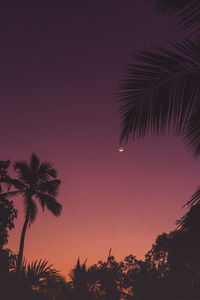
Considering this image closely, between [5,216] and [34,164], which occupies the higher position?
[34,164]

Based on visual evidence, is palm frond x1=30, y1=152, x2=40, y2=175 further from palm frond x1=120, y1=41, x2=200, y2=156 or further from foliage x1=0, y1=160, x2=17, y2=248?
palm frond x1=120, y1=41, x2=200, y2=156

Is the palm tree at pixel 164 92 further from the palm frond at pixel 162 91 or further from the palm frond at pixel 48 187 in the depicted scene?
the palm frond at pixel 48 187

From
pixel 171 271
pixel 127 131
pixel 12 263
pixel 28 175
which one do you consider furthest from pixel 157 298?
pixel 127 131

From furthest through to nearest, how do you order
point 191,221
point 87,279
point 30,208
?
point 30,208, point 87,279, point 191,221

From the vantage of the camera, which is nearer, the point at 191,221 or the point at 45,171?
the point at 191,221

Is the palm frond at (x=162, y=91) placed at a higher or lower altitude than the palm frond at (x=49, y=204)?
lower

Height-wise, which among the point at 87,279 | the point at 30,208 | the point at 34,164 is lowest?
the point at 87,279

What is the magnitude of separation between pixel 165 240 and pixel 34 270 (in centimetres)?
3344

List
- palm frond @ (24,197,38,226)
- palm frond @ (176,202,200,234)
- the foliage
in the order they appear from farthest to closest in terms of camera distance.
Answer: palm frond @ (24,197,38,226) < the foliage < palm frond @ (176,202,200,234)

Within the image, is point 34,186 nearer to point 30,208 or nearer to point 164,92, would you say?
point 30,208

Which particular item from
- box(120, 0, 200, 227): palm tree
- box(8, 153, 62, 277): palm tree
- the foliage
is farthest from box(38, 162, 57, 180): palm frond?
box(120, 0, 200, 227): palm tree

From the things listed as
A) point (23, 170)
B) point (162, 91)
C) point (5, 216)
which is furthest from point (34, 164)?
point (162, 91)

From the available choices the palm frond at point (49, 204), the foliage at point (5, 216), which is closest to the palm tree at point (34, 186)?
the palm frond at point (49, 204)

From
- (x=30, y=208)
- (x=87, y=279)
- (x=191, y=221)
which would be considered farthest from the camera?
(x=30, y=208)
